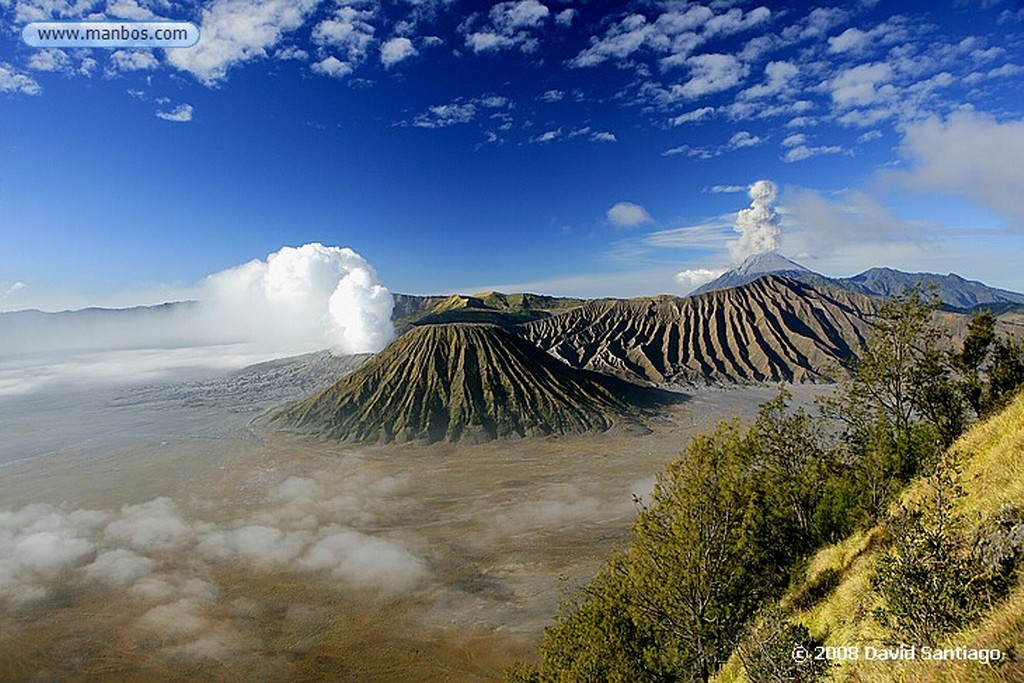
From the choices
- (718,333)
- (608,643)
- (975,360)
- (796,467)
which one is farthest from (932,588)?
(718,333)

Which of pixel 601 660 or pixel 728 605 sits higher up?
pixel 728 605

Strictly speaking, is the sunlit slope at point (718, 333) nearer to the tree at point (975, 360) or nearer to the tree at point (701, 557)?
the tree at point (975, 360)

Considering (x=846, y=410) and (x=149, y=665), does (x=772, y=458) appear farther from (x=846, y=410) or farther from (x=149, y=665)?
(x=149, y=665)

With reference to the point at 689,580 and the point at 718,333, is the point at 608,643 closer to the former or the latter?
the point at 689,580

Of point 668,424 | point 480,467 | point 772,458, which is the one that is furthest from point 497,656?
point 668,424

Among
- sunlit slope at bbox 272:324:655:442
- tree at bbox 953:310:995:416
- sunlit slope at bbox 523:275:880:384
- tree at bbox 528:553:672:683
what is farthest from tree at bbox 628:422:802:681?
sunlit slope at bbox 523:275:880:384
